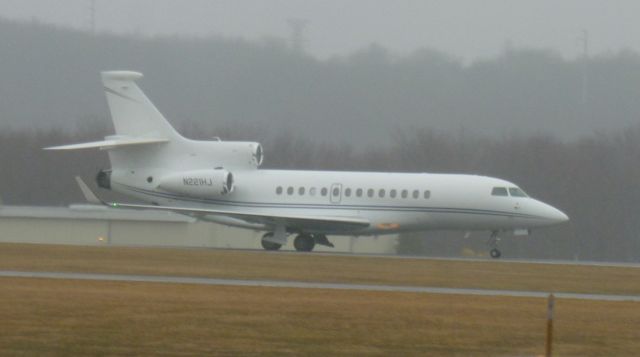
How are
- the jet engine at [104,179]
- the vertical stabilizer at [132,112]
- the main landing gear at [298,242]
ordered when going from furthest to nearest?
1. the jet engine at [104,179]
2. the vertical stabilizer at [132,112]
3. the main landing gear at [298,242]

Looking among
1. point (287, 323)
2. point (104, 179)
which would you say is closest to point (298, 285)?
point (287, 323)

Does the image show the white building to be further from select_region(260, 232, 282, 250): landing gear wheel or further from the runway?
the runway

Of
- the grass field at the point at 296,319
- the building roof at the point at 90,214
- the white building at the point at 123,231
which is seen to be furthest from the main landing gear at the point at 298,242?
the building roof at the point at 90,214

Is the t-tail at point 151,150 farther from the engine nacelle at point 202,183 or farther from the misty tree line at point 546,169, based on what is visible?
the misty tree line at point 546,169

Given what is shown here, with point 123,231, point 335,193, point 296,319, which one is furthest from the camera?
point 123,231

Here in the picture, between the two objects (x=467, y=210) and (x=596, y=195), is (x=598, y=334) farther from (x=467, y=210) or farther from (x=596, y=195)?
(x=596, y=195)

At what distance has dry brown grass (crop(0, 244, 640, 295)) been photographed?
3156 centimetres

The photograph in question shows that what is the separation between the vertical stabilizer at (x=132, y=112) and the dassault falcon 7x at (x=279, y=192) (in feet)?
0.12

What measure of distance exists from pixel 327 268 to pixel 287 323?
1461 cm

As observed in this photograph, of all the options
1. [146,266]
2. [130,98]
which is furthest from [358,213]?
[146,266]

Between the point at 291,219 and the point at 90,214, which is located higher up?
the point at 291,219

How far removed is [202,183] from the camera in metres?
46.3

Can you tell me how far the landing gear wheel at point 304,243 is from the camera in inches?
1823

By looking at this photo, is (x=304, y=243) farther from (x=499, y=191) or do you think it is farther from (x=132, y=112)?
(x=132, y=112)
